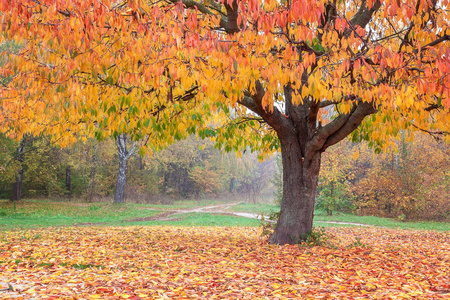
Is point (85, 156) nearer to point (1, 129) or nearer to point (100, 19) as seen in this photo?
point (1, 129)

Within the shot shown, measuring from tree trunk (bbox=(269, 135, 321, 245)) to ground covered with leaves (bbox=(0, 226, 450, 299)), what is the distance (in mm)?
429

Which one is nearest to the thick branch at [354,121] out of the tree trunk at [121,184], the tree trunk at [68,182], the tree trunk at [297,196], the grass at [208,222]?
the tree trunk at [297,196]

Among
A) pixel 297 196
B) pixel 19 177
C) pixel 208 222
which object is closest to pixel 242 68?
pixel 297 196

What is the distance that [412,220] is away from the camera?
63.4ft

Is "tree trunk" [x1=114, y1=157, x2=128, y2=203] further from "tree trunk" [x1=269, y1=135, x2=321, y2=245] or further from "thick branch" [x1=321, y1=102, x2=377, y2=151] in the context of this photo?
"thick branch" [x1=321, y1=102, x2=377, y2=151]

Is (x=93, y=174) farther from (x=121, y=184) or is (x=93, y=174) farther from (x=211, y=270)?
(x=211, y=270)

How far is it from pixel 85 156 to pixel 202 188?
55.6ft

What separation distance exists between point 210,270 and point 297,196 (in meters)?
2.94

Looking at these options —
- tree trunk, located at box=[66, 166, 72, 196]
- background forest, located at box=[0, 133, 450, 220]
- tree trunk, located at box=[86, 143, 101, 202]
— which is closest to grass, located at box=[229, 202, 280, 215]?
background forest, located at box=[0, 133, 450, 220]

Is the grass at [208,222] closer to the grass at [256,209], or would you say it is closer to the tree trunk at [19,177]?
the grass at [256,209]

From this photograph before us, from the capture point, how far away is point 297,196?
6988 millimetres

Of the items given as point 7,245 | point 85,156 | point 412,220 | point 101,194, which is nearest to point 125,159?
point 85,156

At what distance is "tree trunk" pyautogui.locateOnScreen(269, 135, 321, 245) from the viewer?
22.9 feet

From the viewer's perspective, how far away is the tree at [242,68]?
4.08 m
